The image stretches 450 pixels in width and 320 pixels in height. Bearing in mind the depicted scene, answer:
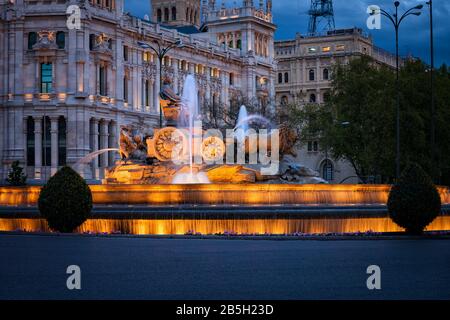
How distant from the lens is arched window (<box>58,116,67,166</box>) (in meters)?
79.2

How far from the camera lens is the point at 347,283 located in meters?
14.3

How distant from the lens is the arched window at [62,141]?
3120 inches

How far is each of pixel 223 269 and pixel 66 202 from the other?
1256 cm

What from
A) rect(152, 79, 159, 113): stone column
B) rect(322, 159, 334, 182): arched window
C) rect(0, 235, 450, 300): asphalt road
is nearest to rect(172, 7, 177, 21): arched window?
rect(322, 159, 334, 182): arched window

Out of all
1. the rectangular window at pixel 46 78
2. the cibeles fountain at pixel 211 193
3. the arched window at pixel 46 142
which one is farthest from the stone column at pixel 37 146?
the cibeles fountain at pixel 211 193

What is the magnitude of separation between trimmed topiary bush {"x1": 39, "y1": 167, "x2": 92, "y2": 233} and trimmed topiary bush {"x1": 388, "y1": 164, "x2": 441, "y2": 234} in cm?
895

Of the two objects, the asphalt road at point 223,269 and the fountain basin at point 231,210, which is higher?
the fountain basin at point 231,210

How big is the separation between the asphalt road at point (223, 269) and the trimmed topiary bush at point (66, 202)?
11.9ft

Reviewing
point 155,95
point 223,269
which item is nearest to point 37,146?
point 155,95

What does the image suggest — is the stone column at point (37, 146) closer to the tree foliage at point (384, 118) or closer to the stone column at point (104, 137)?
the stone column at point (104, 137)

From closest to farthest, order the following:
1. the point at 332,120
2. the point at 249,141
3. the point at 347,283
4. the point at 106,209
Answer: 1. the point at 347,283
2. the point at 106,209
3. the point at 249,141
4. the point at 332,120
